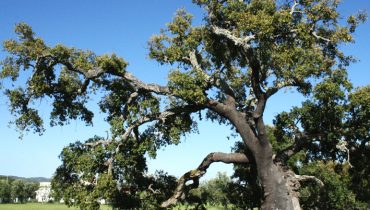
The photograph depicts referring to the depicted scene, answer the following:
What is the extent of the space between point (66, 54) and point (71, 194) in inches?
295

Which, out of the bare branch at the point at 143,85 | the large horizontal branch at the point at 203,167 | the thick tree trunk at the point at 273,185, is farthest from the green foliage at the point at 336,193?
the bare branch at the point at 143,85

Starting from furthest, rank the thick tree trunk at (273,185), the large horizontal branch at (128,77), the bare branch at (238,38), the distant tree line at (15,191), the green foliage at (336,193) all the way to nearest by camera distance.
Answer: the distant tree line at (15,191) < the green foliage at (336,193) < the large horizontal branch at (128,77) < the bare branch at (238,38) < the thick tree trunk at (273,185)

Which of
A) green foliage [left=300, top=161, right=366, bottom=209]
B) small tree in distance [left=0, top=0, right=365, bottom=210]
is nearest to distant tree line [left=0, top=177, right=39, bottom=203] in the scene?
green foliage [left=300, top=161, right=366, bottom=209]

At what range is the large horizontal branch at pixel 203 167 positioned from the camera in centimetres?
2358

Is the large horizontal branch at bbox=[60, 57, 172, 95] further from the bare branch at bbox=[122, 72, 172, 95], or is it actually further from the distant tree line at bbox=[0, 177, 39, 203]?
the distant tree line at bbox=[0, 177, 39, 203]

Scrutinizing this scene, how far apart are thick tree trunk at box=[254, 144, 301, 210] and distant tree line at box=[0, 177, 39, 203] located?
161 m

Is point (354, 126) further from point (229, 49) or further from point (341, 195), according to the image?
point (341, 195)

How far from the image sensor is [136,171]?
24.6 m

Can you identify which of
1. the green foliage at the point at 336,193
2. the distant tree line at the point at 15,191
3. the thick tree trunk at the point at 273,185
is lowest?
the thick tree trunk at the point at 273,185

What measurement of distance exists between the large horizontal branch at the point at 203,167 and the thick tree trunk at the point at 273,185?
1.66 metres

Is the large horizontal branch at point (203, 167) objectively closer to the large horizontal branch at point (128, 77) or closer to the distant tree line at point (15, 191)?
the large horizontal branch at point (128, 77)

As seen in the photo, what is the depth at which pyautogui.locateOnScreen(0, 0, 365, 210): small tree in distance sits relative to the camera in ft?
71.0

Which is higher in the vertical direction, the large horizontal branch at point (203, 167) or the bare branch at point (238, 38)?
the bare branch at point (238, 38)

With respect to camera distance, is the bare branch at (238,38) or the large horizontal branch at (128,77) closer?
the bare branch at (238,38)
